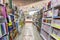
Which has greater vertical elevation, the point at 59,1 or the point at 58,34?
the point at 59,1

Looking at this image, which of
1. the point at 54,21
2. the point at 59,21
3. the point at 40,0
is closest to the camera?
the point at 59,21

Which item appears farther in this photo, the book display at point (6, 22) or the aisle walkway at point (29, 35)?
the aisle walkway at point (29, 35)

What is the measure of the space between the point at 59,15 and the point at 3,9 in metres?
1.78

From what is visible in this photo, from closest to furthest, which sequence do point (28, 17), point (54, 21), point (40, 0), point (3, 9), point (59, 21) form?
1. point (3, 9)
2. point (59, 21)
3. point (54, 21)
4. point (40, 0)
5. point (28, 17)

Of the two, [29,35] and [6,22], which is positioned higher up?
[6,22]

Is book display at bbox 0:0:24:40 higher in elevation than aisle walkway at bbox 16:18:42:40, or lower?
higher

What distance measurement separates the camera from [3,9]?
3.52 m

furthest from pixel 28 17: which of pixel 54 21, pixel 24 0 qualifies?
pixel 54 21

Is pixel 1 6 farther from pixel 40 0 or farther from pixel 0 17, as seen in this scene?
pixel 40 0

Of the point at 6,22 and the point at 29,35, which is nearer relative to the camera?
the point at 6,22

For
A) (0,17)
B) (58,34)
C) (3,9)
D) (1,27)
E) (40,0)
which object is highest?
(40,0)

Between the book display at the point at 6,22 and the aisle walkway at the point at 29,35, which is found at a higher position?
the book display at the point at 6,22

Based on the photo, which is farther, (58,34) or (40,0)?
(40,0)

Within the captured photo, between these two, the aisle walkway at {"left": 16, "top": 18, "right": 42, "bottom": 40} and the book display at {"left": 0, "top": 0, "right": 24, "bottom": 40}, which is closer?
the book display at {"left": 0, "top": 0, "right": 24, "bottom": 40}
